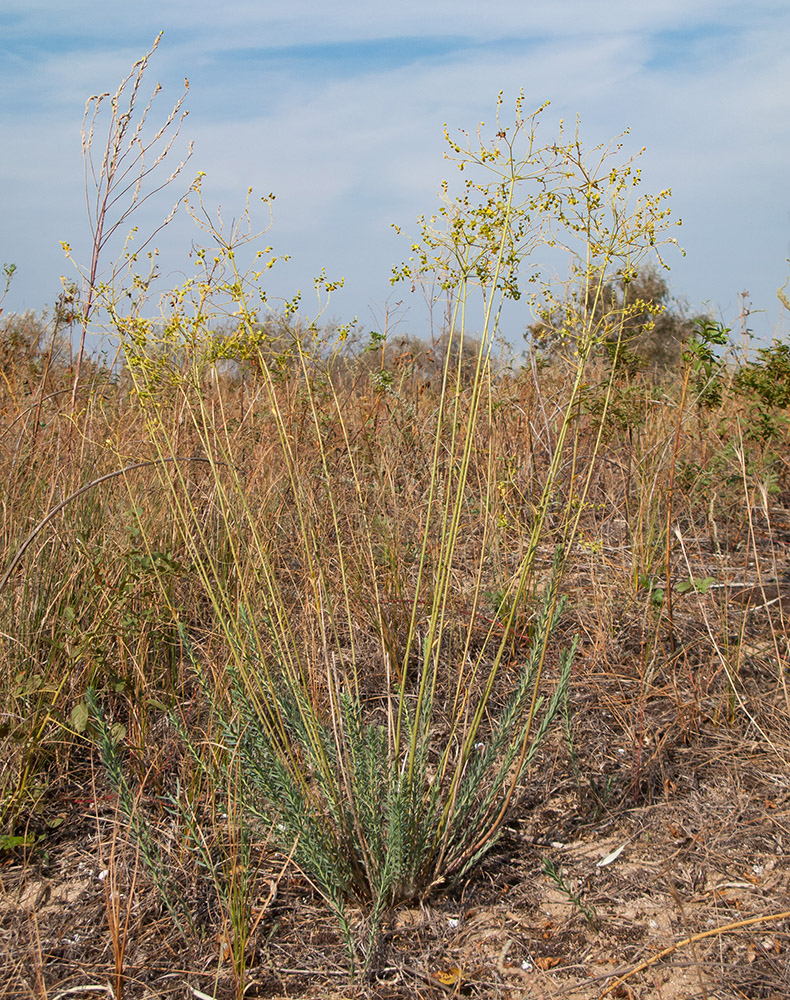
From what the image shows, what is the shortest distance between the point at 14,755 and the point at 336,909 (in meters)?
Result: 1.08

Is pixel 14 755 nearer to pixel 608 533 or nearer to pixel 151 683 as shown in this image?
pixel 151 683

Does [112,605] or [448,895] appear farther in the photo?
[112,605]

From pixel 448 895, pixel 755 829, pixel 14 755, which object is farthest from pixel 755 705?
pixel 14 755

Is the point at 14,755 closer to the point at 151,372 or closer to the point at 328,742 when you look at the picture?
the point at 328,742

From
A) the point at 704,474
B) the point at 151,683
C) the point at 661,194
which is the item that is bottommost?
the point at 151,683

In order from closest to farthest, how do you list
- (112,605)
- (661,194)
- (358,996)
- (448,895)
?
(358,996), (661,194), (448,895), (112,605)

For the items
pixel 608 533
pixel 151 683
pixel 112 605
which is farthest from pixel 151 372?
pixel 608 533

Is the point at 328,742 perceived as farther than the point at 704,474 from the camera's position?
No

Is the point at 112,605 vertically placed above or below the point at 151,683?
above

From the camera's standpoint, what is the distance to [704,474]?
3.75m

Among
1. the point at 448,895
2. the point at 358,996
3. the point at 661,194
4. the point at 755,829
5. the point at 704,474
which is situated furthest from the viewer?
the point at 704,474

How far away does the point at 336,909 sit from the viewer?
5.31ft

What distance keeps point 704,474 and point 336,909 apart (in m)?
2.88

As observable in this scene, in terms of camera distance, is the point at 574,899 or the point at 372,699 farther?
the point at 372,699
